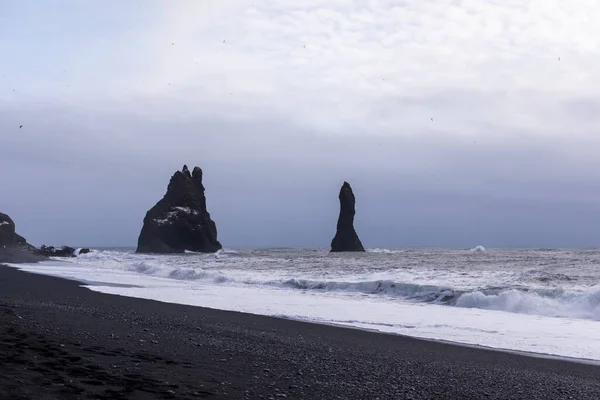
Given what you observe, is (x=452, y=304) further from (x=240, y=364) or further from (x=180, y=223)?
(x=180, y=223)

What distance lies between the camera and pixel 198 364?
7570mm

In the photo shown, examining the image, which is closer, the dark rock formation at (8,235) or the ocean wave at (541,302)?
the ocean wave at (541,302)

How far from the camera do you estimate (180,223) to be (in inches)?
4112

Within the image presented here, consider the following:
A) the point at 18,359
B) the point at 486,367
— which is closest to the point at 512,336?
the point at 486,367

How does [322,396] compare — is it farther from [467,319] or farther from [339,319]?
[467,319]

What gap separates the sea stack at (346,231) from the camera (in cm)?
10550

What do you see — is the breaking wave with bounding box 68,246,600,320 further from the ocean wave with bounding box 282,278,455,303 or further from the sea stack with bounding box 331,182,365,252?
the sea stack with bounding box 331,182,365,252

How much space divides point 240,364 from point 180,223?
3893 inches

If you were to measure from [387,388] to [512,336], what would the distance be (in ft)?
23.0

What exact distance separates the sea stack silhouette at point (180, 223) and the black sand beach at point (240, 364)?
303 ft

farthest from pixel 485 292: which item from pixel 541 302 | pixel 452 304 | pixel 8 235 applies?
pixel 8 235

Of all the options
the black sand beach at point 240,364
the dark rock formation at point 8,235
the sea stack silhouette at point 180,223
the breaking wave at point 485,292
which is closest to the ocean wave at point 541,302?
the breaking wave at point 485,292

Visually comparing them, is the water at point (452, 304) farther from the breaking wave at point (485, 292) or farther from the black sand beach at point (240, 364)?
the black sand beach at point (240, 364)

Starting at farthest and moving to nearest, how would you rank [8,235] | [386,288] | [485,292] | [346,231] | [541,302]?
[346,231] → [8,235] → [386,288] → [485,292] → [541,302]
